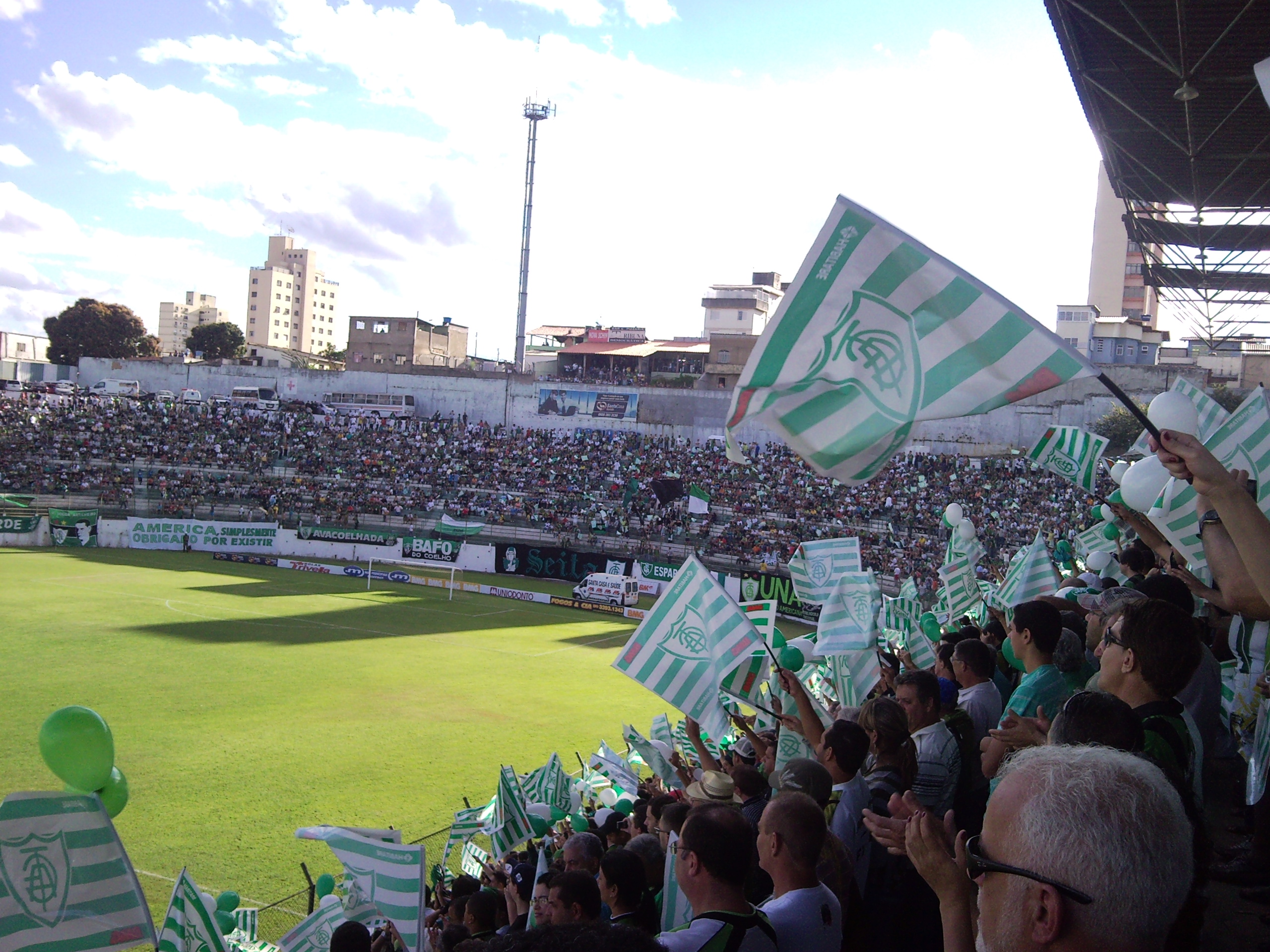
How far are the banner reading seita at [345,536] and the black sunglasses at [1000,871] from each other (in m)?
38.8

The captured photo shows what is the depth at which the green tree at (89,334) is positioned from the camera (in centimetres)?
7406

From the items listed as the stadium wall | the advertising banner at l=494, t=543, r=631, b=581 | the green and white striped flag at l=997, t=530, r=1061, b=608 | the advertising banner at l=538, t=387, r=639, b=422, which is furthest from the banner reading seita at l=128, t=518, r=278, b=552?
the green and white striped flag at l=997, t=530, r=1061, b=608

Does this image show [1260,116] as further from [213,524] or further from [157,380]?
[157,380]

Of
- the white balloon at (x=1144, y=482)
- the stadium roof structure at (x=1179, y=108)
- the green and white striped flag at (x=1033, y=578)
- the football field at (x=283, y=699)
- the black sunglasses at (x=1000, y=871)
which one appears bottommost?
the football field at (x=283, y=699)

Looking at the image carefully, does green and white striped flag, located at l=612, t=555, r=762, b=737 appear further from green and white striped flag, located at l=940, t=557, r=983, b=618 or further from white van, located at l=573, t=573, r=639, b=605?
white van, located at l=573, t=573, r=639, b=605

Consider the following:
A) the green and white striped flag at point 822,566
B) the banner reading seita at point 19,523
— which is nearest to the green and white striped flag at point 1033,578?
the green and white striped flag at point 822,566

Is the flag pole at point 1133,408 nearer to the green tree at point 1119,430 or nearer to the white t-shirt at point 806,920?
the white t-shirt at point 806,920

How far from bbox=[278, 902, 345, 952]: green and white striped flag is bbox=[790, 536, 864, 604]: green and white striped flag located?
533 centimetres

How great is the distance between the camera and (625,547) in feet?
127

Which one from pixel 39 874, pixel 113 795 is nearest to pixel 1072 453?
pixel 113 795

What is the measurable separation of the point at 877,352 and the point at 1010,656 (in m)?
2.97

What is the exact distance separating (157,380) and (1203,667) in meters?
62.4

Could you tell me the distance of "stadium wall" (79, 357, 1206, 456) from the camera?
134ft

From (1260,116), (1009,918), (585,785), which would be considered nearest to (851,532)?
(1260,116)
